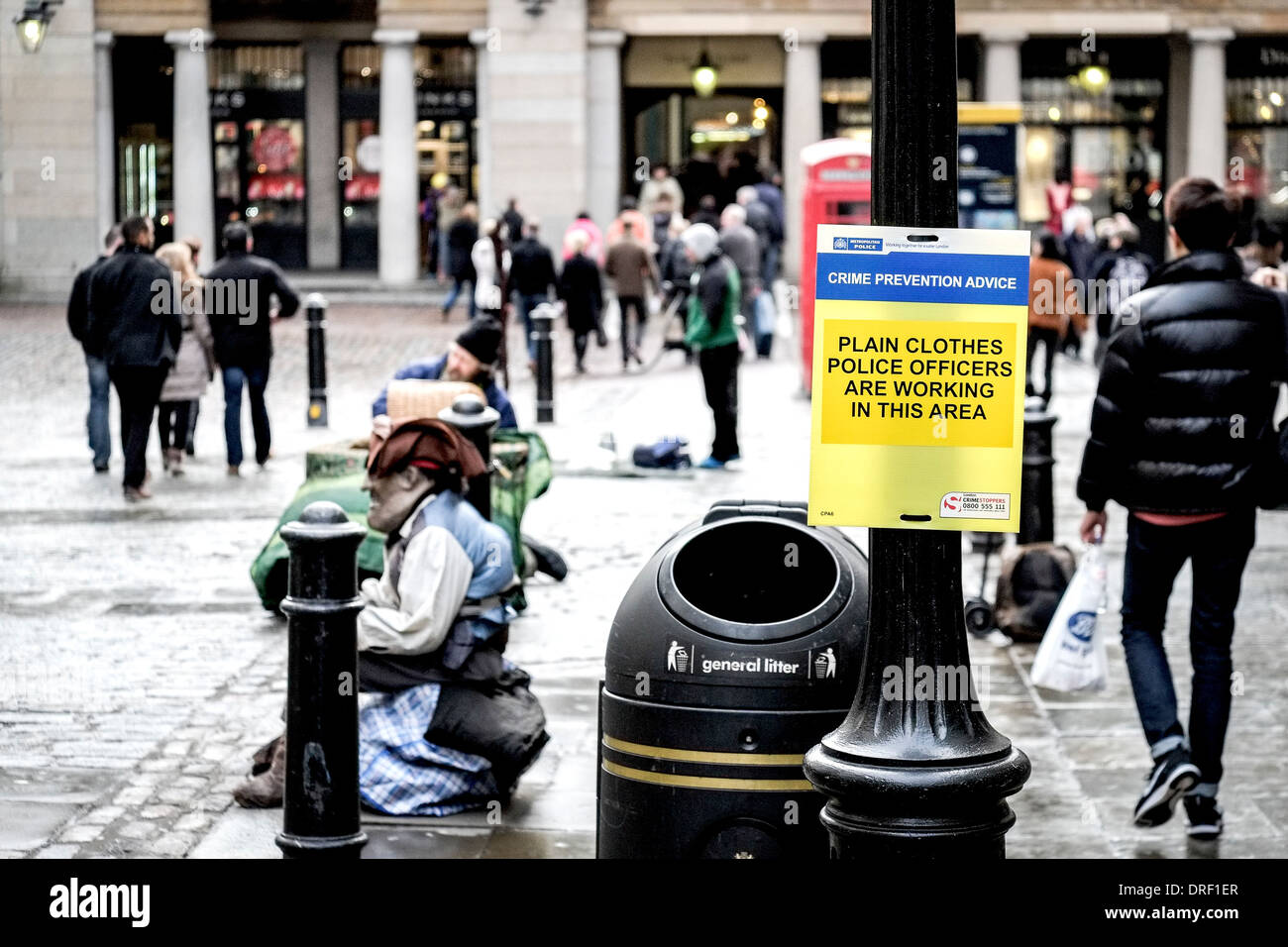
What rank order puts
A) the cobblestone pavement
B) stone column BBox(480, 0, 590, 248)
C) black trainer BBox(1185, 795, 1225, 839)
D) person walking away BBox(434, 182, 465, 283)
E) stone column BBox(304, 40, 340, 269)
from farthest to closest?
stone column BBox(304, 40, 340, 269) < person walking away BBox(434, 182, 465, 283) < stone column BBox(480, 0, 590, 248) < the cobblestone pavement < black trainer BBox(1185, 795, 1225, 839)

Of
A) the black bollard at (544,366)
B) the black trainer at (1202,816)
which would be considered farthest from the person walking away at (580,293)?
the black trainer at (1202,816)

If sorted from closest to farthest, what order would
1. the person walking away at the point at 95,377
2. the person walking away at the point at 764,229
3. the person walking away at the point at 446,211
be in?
the person walking away at the point at 95,377, the person walking away at the point at 764,229, the person walking away at the point at 446,211

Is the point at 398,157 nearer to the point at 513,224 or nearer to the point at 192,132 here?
the point at 192,132

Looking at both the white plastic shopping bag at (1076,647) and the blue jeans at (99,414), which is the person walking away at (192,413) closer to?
the blue jeans at (99,414)

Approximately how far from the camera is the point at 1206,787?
6.56 metres

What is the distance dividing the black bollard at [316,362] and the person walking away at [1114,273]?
23.6 ft

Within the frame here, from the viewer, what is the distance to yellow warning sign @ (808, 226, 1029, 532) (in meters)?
4.34

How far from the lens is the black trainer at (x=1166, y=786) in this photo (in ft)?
21.1

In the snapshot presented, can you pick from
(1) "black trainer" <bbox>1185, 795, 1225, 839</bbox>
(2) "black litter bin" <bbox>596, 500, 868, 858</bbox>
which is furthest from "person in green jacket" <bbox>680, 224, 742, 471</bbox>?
(2) "black litter bin" <bbox>596, 500, 868, 858</bbox>

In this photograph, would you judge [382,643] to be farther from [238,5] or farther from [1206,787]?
[238,5]

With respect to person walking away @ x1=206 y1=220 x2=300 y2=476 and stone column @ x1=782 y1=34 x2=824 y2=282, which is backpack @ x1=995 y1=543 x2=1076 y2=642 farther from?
stone column @ x1=782 y1=34 x2=824 y2=282

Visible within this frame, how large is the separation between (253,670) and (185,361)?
636 centimetres

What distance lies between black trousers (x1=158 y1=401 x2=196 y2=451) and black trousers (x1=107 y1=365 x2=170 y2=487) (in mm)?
778

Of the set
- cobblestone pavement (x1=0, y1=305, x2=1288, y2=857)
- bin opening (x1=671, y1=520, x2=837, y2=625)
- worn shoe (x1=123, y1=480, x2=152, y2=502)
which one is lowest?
cobblestone pavement (x1=0, y1=305, x2=1288, y2=857)
